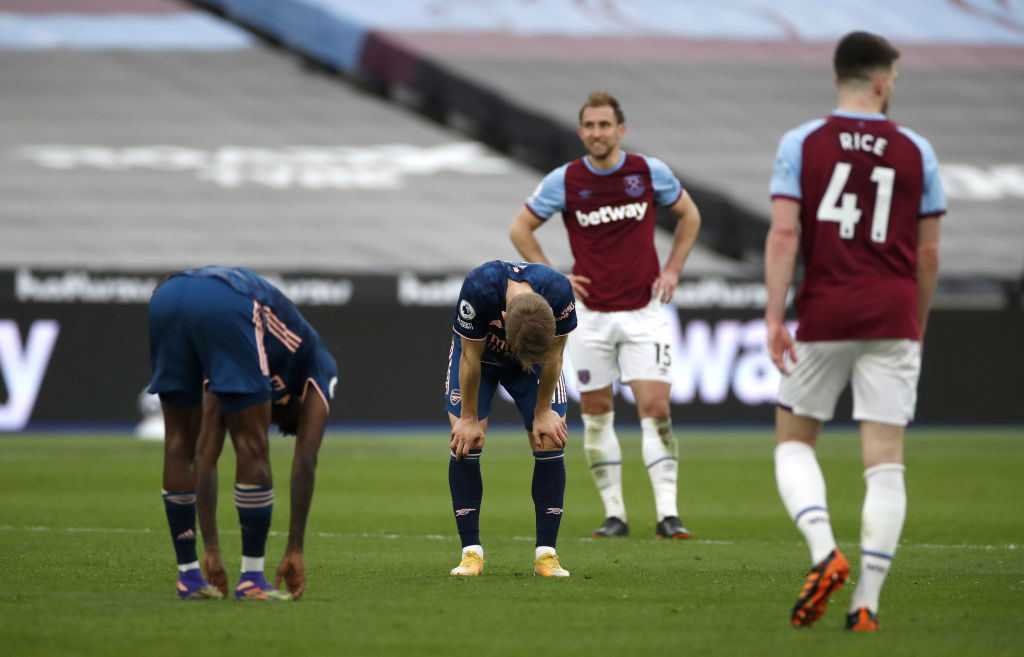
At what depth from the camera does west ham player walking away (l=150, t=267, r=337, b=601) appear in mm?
5375

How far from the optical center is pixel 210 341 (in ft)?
17.7

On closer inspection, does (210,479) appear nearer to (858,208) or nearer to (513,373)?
(513,373)

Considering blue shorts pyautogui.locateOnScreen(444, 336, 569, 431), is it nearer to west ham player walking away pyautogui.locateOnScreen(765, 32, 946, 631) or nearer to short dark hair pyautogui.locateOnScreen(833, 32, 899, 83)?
west ham player walking away pyautogui.locateOnScreen(765, 32, 946, 631)

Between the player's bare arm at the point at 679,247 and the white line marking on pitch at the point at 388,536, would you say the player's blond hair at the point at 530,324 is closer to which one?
the white line marking on pitch at the point at 388,536

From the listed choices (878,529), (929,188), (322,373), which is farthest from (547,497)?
(929,188)

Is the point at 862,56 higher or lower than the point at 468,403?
higher

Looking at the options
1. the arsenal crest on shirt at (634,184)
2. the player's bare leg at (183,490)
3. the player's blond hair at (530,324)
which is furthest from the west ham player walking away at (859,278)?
the arsenal crest on shirt at (634,184)

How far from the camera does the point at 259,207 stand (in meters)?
23.9

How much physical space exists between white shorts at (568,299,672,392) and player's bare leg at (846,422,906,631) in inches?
153

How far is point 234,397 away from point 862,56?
271 cm

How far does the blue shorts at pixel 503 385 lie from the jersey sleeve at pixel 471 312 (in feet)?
1.33

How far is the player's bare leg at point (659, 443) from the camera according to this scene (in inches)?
341

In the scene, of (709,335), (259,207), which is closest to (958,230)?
(709,335)

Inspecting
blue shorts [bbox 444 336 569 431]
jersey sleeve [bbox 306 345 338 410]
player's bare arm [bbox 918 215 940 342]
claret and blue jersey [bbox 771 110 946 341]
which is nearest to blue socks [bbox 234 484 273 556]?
jersey sleeve [bbox 306 345 338 410]
